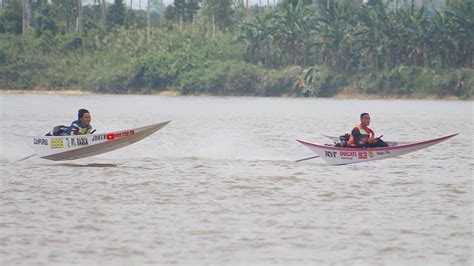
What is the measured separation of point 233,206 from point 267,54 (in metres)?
65.7

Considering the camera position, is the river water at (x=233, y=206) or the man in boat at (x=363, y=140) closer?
the river water at (x=233, y=206)

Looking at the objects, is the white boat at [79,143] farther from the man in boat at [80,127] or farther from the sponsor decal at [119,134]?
the man in boat at [80,127]

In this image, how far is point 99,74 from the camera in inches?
3302

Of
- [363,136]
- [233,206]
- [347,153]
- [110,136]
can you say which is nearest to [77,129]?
[110,136]

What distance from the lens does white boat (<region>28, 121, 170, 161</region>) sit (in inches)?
977

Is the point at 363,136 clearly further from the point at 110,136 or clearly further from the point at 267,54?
the point at 267,54

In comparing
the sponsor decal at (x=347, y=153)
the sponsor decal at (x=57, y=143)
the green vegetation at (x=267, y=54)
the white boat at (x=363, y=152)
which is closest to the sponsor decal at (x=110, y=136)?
the sponsor decal at (x=57, y=143)

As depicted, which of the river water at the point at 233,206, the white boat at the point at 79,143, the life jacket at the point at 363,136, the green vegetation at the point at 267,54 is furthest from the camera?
the green vegetation at the point at 267,54

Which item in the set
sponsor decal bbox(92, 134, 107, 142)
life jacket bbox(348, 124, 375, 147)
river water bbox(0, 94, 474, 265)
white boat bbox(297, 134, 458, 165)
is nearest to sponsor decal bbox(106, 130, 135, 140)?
sponsor decal bbox(92, 134, 107, 142)

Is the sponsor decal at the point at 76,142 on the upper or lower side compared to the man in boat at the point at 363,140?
lower

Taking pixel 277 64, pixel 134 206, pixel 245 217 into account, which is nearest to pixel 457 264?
pixel 245 217

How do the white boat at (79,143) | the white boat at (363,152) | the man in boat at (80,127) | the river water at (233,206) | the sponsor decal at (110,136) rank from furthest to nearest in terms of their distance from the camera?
the sponsor decal at (110,136) → the white boat at (79,143) → the man in boat at (80,127) → the white boat at (363,152) → the river water at (233,206)

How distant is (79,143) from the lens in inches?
979

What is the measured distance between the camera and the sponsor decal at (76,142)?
2473cm
